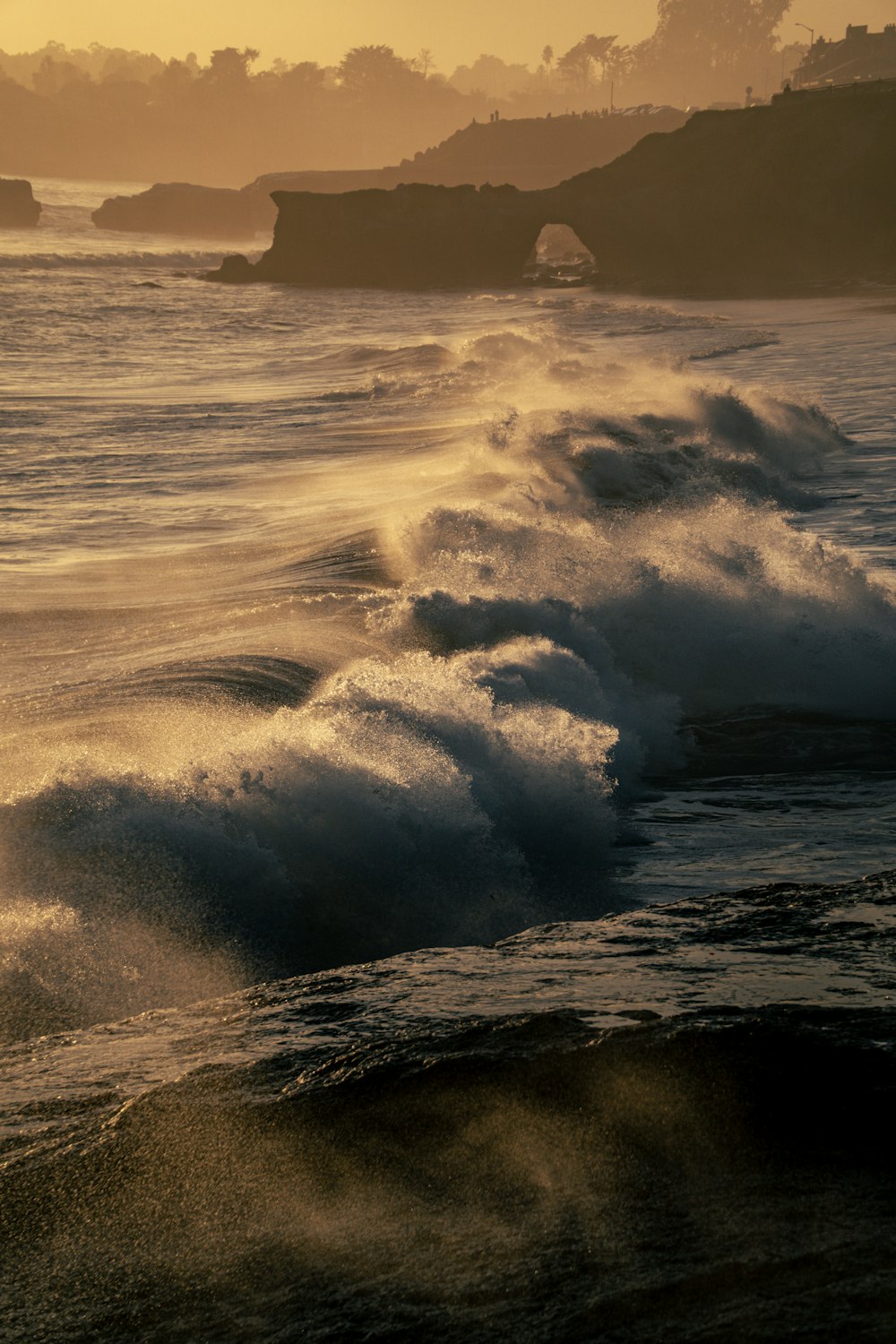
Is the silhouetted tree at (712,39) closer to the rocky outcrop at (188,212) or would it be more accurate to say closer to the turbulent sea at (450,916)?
the rocky outcrop at (188,212)

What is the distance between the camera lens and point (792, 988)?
3518mm

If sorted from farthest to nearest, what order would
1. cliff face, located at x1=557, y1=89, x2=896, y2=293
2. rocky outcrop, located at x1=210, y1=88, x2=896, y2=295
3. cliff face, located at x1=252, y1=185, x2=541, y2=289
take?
1. cliff face, located at x1=252, y1=185, x2=541, y2=289
2. rocky outcrop, located at x1=210, y1=88, x2=896, y2=295
3. cliff face, located at x1=557, y1=89, x2=896, y2=293

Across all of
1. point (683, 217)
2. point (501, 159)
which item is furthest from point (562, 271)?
point (501, 159)

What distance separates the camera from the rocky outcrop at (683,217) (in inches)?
2044

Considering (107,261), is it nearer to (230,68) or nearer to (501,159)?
(501,159)

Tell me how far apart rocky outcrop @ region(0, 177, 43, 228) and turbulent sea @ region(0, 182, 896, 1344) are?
76.3m

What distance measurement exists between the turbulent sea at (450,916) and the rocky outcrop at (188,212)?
89.0 metres

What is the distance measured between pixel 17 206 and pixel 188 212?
22224 millimetres

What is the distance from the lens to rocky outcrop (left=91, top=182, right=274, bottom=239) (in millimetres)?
94938

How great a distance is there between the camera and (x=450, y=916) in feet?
16.8

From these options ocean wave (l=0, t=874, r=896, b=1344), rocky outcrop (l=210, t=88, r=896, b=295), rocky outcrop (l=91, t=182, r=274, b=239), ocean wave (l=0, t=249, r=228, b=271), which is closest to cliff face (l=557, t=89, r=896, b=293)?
rocky outcrop (l=210, t=88, r=896, b=295)

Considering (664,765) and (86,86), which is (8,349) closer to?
(664,765)

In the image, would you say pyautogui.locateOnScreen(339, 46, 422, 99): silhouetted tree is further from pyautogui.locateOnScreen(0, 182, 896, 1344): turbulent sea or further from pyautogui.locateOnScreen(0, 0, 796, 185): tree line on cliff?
pyautogui.locateOnScreen(0, 182, 896, 1344): turbulent sea

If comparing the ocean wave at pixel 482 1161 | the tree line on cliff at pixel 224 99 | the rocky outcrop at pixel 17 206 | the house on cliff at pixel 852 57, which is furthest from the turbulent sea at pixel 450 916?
the tree line on cliff at pixel 224 99
